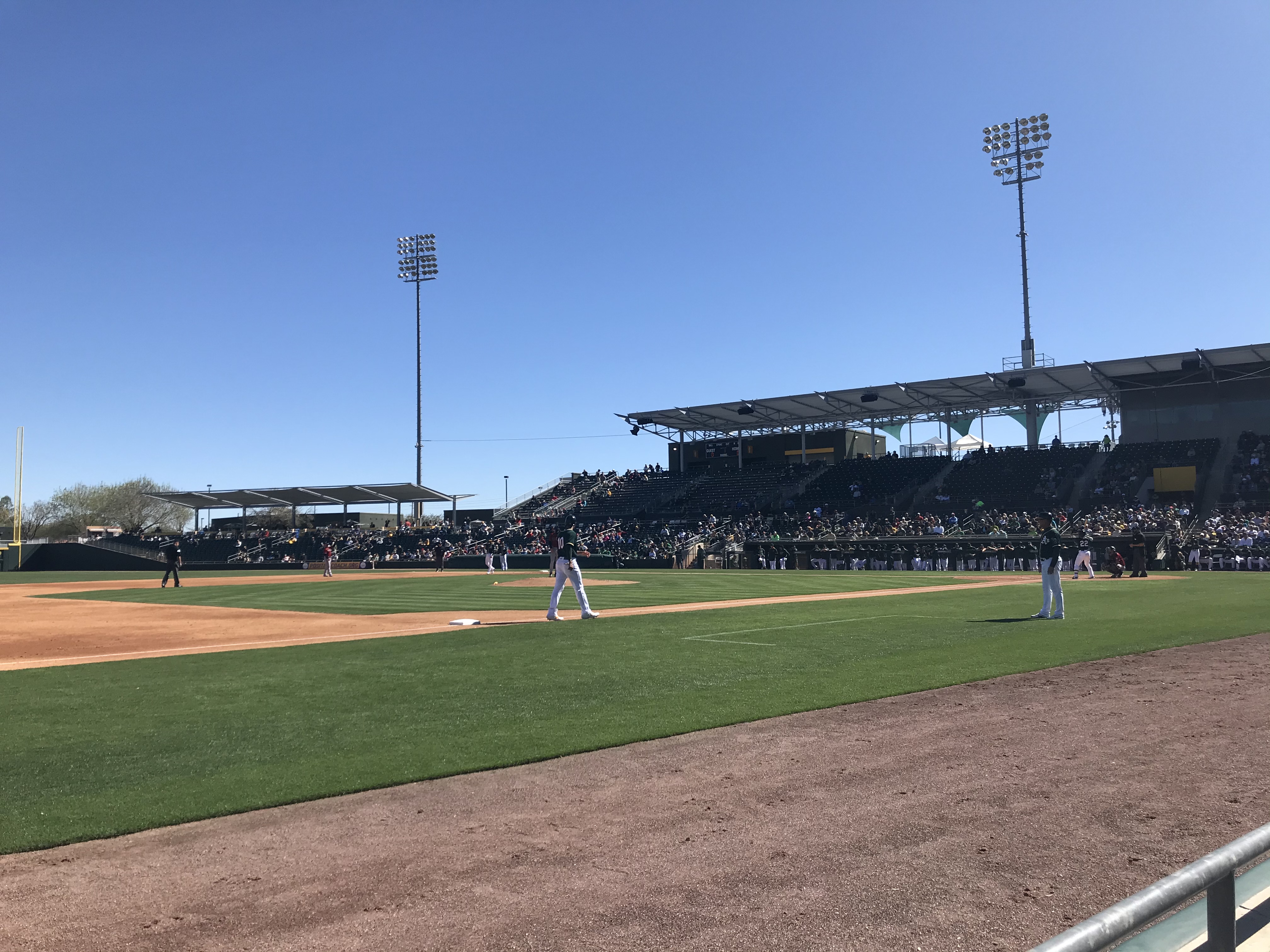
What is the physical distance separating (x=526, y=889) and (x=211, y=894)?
141 cm

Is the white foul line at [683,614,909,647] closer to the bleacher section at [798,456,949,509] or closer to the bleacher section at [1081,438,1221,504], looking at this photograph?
the bleacher section at [1081,438,1221,504]

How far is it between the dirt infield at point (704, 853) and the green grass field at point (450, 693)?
53 centimetres

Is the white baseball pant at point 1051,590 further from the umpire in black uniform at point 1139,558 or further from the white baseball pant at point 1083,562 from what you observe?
the umpire in black uniform at point 1139,558

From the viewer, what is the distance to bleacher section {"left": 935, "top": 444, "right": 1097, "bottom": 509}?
47938 millimetres

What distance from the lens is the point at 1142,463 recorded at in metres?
47.4

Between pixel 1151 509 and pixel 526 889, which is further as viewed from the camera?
pixel 1151 509

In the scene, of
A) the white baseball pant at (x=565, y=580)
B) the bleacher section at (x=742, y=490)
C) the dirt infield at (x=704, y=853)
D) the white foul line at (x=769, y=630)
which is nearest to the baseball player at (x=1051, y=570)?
the white foul line at (x=769, y=630)

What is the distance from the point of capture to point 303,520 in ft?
254

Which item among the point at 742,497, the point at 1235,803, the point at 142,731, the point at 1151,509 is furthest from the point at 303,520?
the point at 1235,803

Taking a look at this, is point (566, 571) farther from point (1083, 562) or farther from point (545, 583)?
point (1083, 562)

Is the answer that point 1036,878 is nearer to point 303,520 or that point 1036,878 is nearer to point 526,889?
point 526,889

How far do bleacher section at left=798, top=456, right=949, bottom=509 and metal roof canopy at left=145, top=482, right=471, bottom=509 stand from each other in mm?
26795

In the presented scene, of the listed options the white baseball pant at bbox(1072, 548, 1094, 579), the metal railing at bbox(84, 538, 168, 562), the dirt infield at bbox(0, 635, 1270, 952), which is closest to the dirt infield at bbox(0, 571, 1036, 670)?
the white baseball pant at bbox(1072, 548, 1094, 579)

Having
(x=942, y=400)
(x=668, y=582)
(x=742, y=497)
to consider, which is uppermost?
(x=942, y=400)
